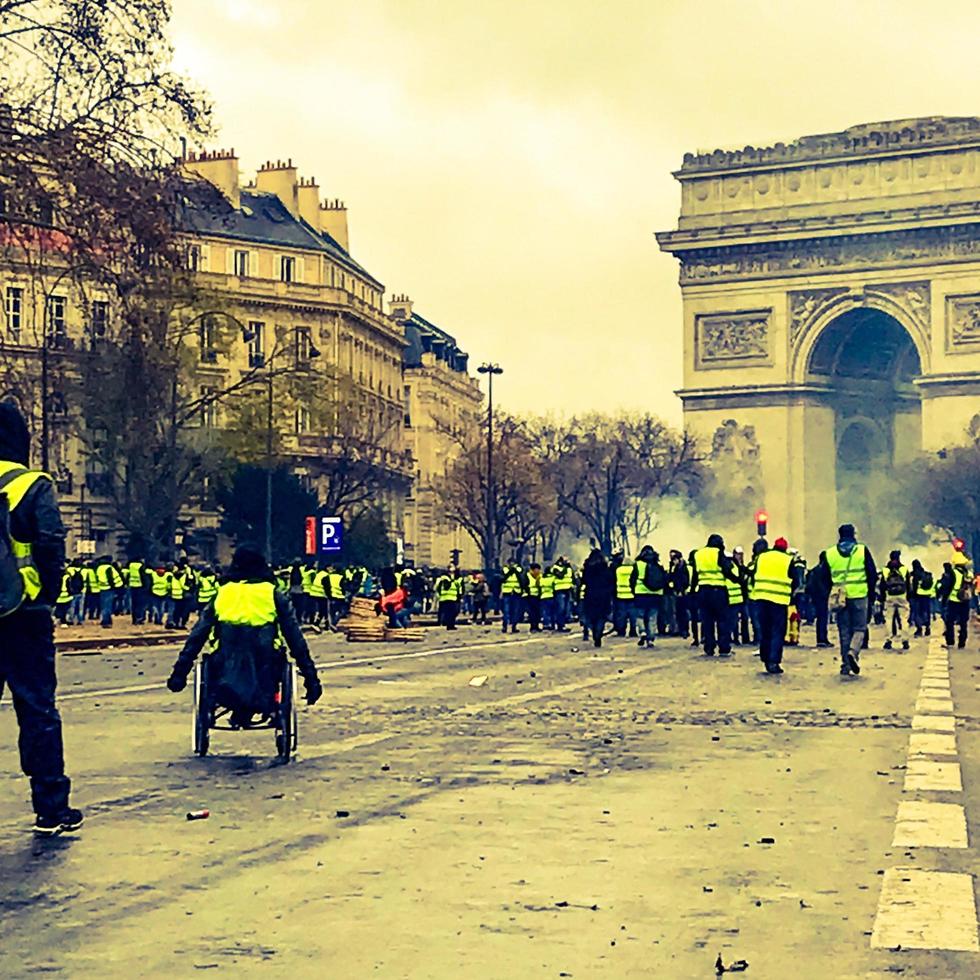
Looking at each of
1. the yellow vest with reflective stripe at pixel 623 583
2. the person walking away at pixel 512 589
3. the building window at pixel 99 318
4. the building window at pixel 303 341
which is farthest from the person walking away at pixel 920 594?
the building window at pixel 303 341

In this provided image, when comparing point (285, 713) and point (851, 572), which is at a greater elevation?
point (851, 572)

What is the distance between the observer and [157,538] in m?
72.0

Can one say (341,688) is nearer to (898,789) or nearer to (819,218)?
(898,789)

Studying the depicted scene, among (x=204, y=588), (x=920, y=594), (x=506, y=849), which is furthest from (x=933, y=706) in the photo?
(x=920, y=594)

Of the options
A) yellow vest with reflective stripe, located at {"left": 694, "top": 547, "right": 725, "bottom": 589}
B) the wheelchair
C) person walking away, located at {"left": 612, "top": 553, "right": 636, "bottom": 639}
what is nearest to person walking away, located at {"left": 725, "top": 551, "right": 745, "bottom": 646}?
yellow vest with reflective stripe, located at {"left": 694, "top": 547, "right": 725, "bottom": 589}

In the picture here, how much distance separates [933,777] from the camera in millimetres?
13602

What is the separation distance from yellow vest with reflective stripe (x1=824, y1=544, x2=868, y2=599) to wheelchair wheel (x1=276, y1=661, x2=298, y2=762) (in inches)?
550

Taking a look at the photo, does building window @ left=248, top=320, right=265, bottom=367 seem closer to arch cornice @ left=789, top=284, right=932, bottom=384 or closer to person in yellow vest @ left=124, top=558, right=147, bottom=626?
arch cornice @ left=789, top=284, right=932, bottom=384

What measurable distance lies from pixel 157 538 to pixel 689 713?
177 ft

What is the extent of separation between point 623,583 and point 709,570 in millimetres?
7924

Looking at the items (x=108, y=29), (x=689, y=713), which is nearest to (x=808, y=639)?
(x=108, y=29)

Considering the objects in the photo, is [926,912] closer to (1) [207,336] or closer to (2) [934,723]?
(2) [934,723]

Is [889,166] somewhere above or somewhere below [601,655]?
above

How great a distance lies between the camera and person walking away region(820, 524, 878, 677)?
26922mm
